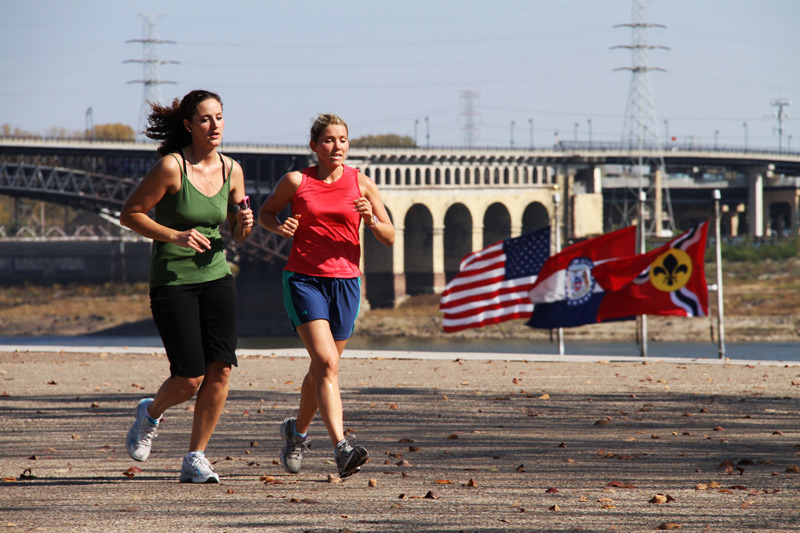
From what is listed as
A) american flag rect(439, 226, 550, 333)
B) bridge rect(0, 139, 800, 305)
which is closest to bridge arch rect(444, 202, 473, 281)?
bridge rect(0, 139, 800, 305)

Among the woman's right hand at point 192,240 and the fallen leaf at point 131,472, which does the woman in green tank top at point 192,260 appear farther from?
the fallen leaf at point 131,472

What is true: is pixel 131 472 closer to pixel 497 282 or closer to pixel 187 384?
pixel 187 384

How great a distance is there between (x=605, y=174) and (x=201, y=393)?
94.0 metres

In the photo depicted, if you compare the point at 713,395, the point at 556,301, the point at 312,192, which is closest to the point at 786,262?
the point at 556,301

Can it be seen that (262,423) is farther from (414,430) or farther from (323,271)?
(323,271)

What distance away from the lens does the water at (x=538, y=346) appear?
1890 inches

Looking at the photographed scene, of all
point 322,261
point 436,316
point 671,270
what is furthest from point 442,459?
point 436,316

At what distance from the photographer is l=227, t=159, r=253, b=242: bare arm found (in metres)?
6.42

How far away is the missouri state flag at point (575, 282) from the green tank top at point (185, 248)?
14.8 meters

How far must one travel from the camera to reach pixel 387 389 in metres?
12.8

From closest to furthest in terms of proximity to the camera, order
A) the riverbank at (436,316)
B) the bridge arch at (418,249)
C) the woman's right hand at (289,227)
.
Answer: the woman's right hand at (289,227), the riverbank at (436,316), the bridge arch at (418,249)

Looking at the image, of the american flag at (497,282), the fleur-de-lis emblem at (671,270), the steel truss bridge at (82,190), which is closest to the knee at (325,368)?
the fleur-de-lis emblem at (671,270)

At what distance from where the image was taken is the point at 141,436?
6.64 m

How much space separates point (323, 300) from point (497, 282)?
49.7 ft
